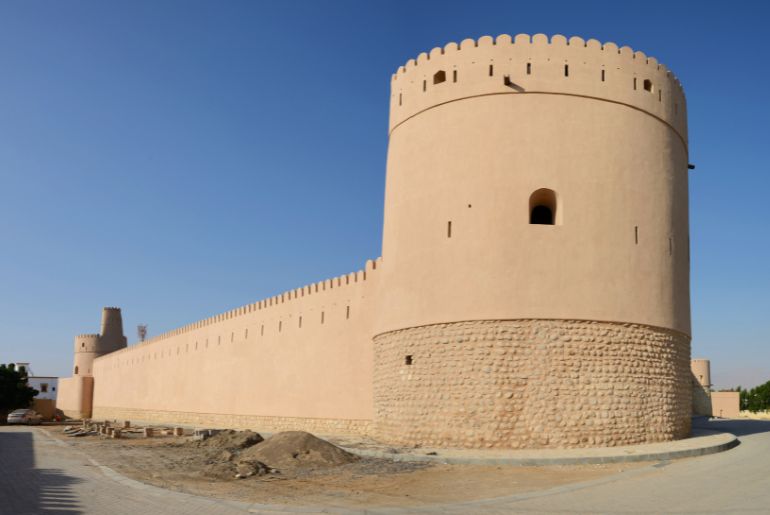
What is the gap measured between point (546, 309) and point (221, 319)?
15.0 m

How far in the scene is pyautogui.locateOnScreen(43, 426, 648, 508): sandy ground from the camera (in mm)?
8211

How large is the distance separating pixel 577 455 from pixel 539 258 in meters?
3.43

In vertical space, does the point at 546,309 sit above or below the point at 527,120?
below

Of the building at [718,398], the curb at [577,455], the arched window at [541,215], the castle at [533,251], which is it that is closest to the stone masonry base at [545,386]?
the castle at [533,251]

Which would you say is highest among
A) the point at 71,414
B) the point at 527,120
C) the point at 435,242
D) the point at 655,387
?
the point at 527,120

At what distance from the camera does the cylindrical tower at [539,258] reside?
1203 centimetres

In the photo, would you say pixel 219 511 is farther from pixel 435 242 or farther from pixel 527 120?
pixel 527 120

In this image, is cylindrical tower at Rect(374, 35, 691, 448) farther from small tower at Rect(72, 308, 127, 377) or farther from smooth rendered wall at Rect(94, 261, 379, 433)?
small tower at Rect(72, 308, 127, 377)

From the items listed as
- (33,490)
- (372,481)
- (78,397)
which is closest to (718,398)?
(372,481)

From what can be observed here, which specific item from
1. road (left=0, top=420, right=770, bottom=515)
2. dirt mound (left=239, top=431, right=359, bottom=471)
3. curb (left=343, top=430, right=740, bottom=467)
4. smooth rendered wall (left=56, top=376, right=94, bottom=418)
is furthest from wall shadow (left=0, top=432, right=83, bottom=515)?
smooth rendered wall (left=56, top=376, right=94, bottom=418)

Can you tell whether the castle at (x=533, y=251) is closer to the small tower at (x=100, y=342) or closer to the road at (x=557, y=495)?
the road at (x=557, y=495)

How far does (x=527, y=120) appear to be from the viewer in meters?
13.0

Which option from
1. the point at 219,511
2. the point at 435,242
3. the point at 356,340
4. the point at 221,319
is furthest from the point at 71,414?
the point at 219,511

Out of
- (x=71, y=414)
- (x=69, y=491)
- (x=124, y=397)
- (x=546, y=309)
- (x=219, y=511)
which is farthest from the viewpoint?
(x=71, y=414)
